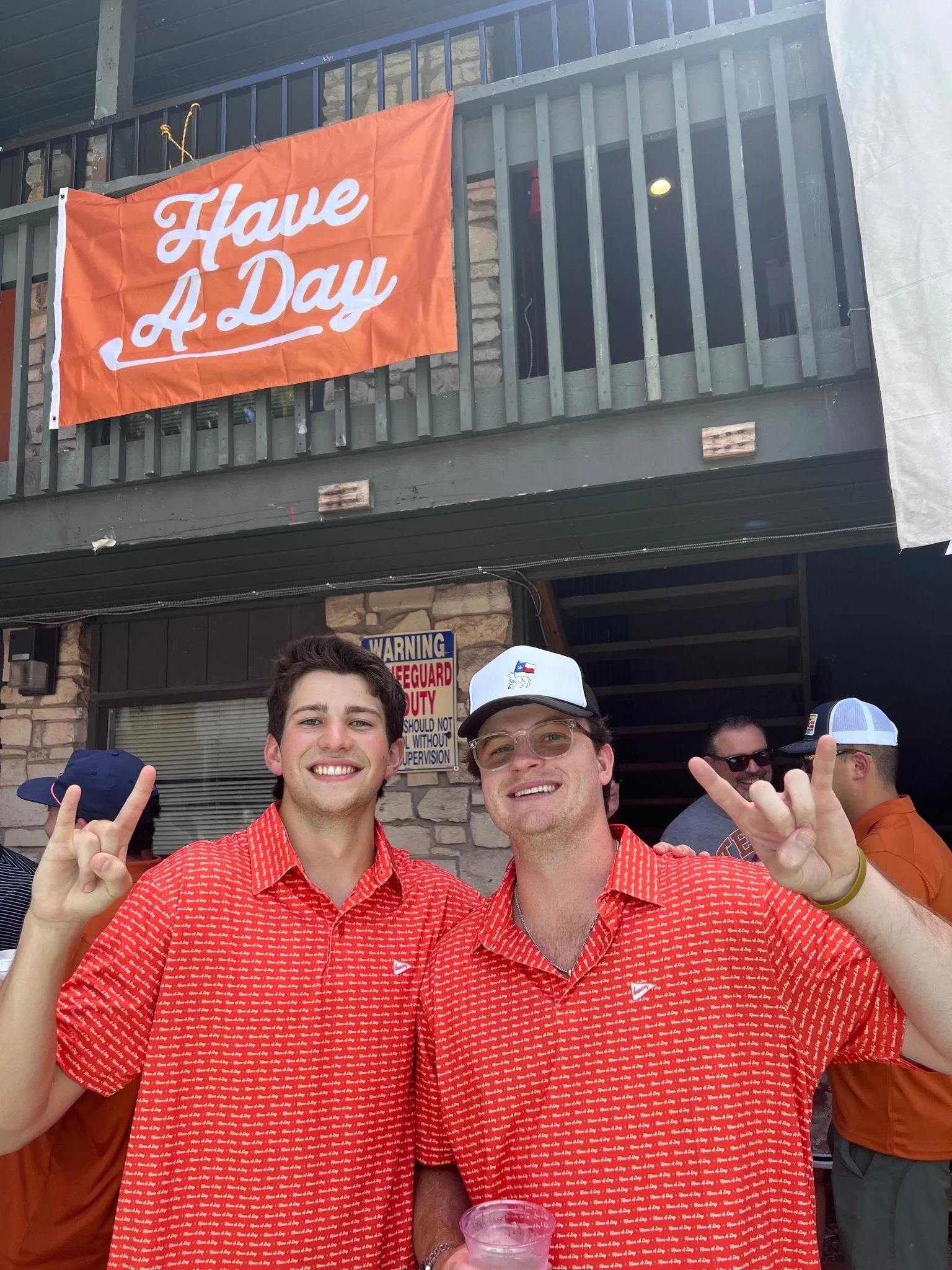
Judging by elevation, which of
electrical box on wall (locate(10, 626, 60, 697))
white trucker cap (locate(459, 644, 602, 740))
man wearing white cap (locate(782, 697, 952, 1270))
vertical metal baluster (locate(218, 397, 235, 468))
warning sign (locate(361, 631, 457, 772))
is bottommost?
man wearing white cap (locate(782, 697, 952, 1270))

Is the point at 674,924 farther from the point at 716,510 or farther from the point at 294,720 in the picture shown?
the point at 716,510

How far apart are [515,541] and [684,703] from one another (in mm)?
4276

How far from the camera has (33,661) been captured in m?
6.01

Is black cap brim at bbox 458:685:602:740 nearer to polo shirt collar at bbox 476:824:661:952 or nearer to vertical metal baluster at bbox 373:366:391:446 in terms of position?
polo shirt collar at bbox 476:824:661:952

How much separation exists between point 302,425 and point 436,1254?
3.48 meters

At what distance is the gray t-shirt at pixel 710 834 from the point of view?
366cm

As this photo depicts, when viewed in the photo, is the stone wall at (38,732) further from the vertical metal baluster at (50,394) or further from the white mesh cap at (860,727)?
the white mesh cap at (860,727)

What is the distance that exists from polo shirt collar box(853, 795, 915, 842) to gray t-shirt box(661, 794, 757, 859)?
2.09ft

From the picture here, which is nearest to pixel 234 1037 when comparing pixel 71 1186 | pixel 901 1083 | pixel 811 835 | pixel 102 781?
pixel 71 1186

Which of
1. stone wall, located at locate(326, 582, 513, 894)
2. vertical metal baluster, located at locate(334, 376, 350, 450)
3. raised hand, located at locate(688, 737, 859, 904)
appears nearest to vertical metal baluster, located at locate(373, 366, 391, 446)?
vertical metal baluster, located at locate(334, 376, 350, 450)

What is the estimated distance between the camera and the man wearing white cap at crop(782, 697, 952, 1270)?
106 inches

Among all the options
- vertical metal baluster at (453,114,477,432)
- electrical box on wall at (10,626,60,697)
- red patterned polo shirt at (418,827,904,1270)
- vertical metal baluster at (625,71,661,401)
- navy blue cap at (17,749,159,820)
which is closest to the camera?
red patterned polo shirt at (418,827,904,1270)

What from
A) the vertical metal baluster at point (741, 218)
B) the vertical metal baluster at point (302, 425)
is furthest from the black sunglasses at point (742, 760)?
the vertical metal baluster at point (302, 425)

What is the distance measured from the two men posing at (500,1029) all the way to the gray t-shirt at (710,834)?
5.88 ft
